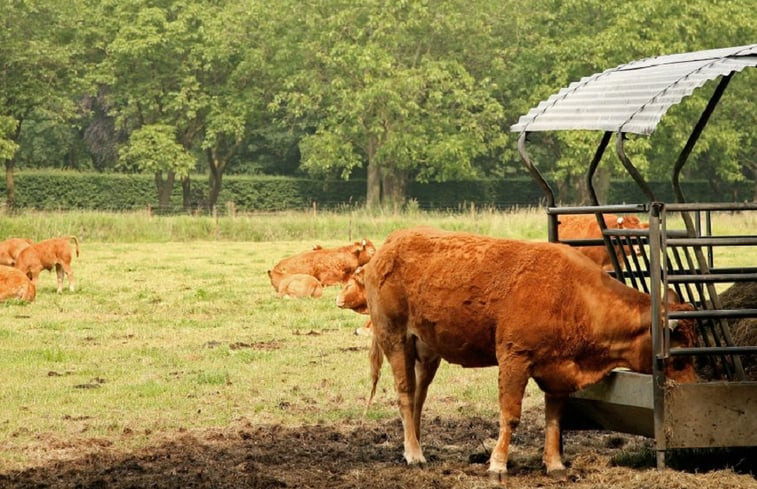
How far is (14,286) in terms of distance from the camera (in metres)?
20.2

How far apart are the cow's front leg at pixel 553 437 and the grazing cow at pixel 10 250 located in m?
15.9

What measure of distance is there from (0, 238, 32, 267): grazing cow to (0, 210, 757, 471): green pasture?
2.60 feet

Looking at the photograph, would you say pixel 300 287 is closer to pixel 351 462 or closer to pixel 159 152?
pixel 351 462

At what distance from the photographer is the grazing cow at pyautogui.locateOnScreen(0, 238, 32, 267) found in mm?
23422

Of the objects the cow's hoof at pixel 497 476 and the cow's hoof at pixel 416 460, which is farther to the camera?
the cow's hoof at pixel 416 460

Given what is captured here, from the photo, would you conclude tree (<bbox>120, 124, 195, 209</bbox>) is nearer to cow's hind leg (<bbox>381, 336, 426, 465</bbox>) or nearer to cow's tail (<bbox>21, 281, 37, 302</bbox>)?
cow's tail (<bbox>21, 281, 37, 302</bbox>)

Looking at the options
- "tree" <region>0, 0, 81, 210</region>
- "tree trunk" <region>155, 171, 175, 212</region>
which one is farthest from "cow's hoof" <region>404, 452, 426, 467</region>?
"tree trunk" <region>155, 171, 175, 212</region>

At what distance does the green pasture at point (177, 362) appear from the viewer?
11.5 m

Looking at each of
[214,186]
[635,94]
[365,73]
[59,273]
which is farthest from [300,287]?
[214,186]

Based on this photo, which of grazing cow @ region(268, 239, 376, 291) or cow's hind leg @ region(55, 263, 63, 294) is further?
grazing cow @ region(268, 239, 376, 291)

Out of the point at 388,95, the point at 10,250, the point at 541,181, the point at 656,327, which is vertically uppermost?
the point at 388,95

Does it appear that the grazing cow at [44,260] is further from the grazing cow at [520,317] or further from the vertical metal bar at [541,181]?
the grazing cow at [520,317]

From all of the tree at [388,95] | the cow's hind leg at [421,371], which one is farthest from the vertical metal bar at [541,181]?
the tree at [388,95]

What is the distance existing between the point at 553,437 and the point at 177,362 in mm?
6542
